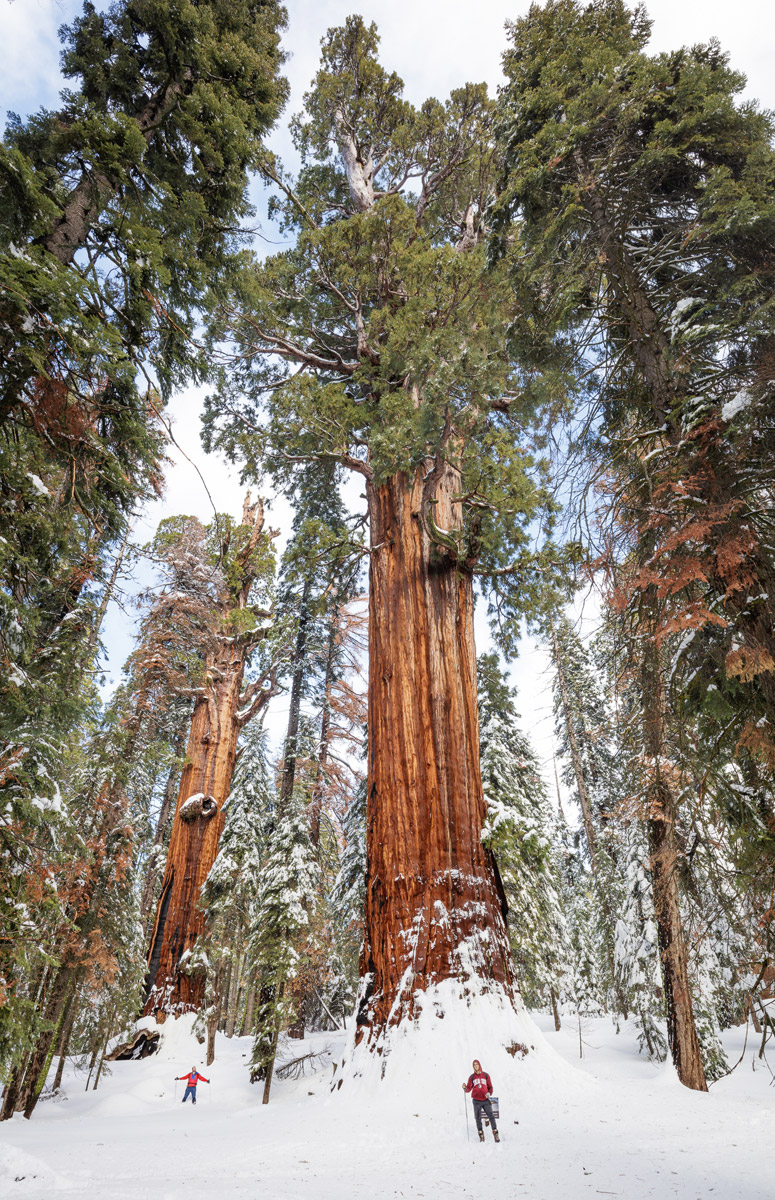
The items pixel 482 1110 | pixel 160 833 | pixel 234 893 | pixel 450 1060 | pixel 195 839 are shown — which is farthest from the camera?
pixel 160 833

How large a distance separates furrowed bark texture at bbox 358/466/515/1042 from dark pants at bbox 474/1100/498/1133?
930 mm

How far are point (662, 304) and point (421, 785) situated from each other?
5249 millimetres

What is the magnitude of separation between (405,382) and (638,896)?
42.5 feet

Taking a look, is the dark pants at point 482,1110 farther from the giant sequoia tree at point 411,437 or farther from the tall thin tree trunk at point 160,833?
the tall thin tree trunk at point 160,833

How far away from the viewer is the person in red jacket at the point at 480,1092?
4.38 meters

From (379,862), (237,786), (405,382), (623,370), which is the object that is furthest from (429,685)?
(237,786)

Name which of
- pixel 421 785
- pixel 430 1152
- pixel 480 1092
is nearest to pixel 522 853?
pixel 421 785

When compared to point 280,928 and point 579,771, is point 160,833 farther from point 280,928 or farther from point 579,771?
point 579,771

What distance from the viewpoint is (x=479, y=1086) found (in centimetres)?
457

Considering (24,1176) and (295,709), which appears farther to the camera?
(295,709)

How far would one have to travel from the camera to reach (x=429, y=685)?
6.93 metres

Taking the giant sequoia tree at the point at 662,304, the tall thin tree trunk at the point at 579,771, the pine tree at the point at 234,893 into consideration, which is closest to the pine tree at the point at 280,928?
the pine tree at the point at 234,893

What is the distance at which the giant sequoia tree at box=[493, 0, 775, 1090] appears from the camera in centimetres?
328

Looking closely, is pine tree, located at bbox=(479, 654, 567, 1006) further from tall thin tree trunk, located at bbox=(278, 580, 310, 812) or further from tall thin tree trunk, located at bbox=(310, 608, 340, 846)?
Result: tall thin tree trunk, located at bbox=(278, 580, 310, 812)
